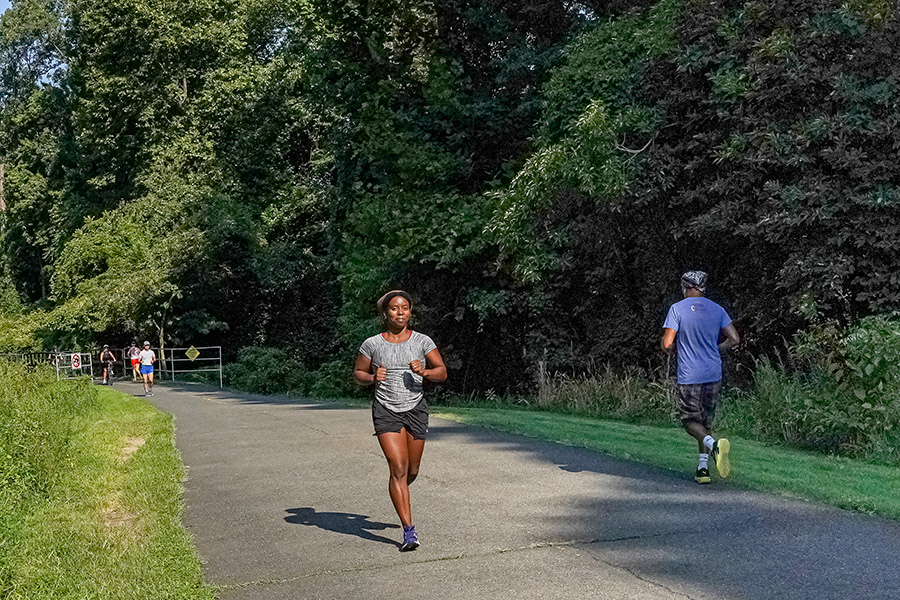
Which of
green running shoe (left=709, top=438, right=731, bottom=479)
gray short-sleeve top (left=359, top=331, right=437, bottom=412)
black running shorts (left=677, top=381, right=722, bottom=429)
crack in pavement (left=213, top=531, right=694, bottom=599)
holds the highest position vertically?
gray short-sleeve top (left=359, top=331, right=437, bottom=412)

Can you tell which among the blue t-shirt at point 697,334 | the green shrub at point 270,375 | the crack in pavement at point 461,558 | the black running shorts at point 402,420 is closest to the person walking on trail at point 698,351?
the blue t-shirt at point 697,334

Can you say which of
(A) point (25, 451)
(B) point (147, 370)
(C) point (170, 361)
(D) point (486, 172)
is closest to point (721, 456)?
(A) point (25, 451)

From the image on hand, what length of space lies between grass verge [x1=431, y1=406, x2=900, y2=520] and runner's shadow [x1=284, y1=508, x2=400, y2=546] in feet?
10.3

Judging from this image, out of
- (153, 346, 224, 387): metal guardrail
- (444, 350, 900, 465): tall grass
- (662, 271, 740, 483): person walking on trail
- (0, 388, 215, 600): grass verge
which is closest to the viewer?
(0, 388, 215, 600): grass verge

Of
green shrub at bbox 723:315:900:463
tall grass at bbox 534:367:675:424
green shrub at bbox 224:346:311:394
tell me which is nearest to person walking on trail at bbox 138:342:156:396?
green shrub at bbox 224:346:311:394

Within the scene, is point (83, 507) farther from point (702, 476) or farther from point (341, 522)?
point (702, 476)

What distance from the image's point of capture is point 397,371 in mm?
6977

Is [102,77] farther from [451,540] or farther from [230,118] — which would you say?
[451,540]

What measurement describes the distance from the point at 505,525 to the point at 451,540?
1.80ft

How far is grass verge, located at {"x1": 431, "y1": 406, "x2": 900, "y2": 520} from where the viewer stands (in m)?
8.07

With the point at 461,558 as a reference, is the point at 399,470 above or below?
above

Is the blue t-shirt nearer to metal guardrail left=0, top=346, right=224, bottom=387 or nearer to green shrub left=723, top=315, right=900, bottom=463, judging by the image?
green shrub left=723, top=315, right=900, bottom=463

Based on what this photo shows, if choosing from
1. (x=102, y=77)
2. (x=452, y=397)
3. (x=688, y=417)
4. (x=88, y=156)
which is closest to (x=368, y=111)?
(x=452, y=397)

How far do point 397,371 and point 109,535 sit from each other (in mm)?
2617
